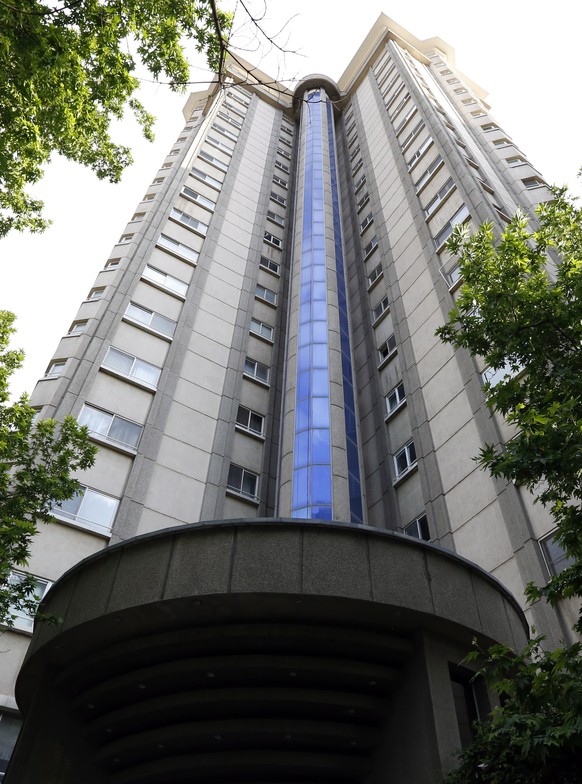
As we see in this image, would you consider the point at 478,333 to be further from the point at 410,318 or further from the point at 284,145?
the point at 284,145

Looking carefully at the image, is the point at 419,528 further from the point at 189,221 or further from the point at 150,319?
the point at 189,221

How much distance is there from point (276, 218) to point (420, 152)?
34.8 ft

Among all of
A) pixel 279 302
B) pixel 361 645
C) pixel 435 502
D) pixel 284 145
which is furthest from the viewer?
pixel 284 145

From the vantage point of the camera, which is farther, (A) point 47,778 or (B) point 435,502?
(B) point 435,502

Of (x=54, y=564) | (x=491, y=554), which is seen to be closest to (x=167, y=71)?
(x=54, y=564)

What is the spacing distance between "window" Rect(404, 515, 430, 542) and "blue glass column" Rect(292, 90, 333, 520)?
A: 3113 mm

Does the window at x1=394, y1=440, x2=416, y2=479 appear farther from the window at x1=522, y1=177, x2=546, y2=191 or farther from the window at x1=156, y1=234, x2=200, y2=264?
the window at x1=522, y1=177, x2=546, y2=191

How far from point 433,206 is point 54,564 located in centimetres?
2432

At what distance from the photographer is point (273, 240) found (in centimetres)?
3919

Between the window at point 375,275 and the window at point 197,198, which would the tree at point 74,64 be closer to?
the window at point 375,275

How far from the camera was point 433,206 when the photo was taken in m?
31.0

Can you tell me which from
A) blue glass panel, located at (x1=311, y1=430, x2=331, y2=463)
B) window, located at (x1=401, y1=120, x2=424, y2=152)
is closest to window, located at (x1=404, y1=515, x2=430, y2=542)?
blue glass panel, located at (x1=311, y1=430, x2=331, y2=463)

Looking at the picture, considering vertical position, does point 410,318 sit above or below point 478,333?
above

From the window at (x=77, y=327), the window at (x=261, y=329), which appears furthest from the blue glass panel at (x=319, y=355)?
the window at (x=77, y=327)
